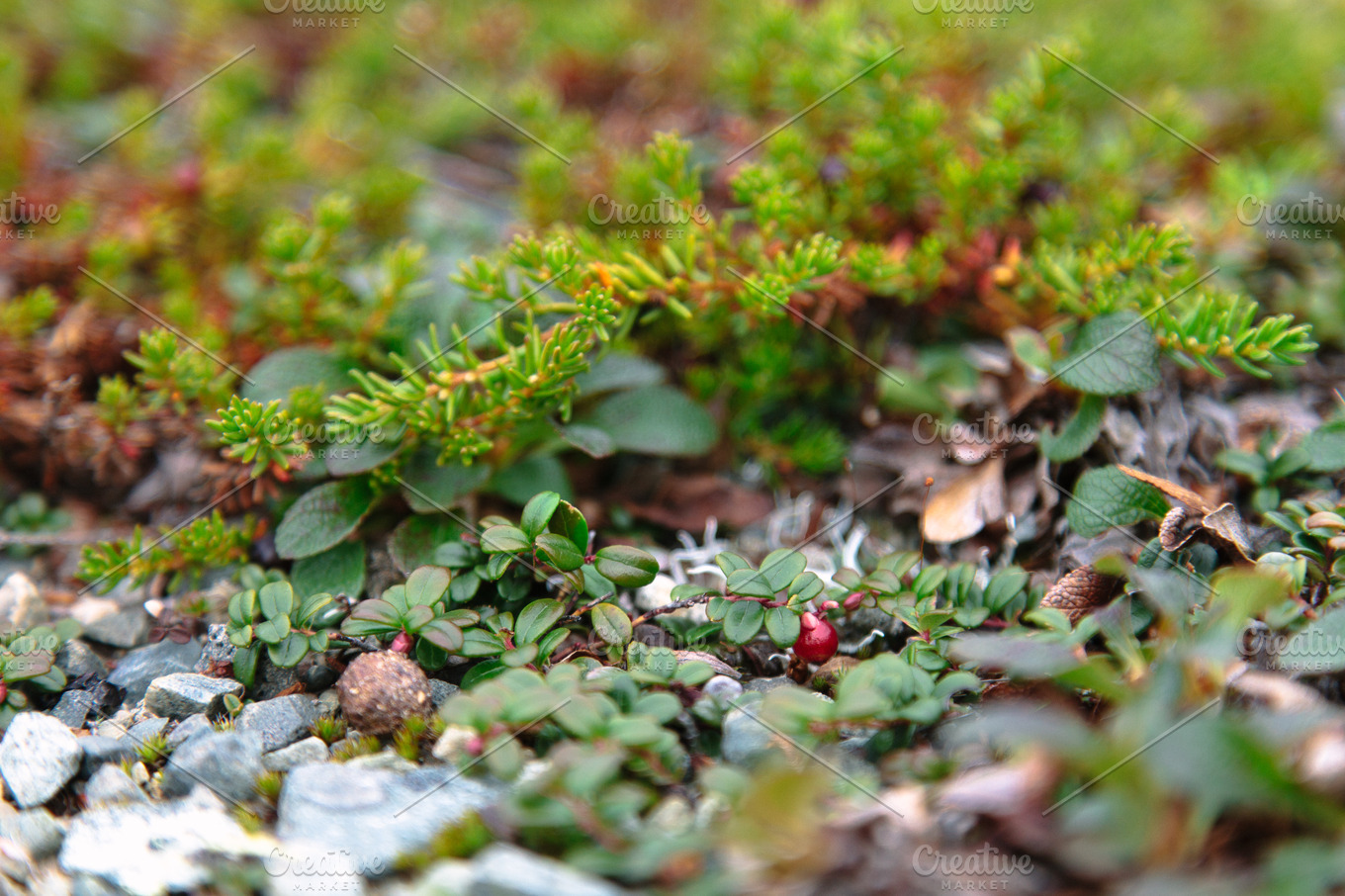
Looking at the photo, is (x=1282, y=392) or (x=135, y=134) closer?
(x=1282, y=392)

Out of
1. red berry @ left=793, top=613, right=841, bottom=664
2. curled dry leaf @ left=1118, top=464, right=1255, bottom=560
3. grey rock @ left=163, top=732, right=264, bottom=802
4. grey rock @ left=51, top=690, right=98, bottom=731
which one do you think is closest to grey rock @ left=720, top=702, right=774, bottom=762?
red berry @ left=793, top=613, right=841, bottom=664

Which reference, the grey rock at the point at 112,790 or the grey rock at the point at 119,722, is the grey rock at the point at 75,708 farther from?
the grey rock at the point at 112,790

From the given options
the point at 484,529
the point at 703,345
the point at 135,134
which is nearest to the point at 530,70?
the point at 135,134

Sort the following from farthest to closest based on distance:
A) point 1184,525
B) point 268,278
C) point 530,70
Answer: point 530,70 → point 268,278 → point 1184,525

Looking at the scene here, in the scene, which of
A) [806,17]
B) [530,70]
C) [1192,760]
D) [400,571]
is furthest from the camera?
[530,70]

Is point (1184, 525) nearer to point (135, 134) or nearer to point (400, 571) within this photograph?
point (400, 571)

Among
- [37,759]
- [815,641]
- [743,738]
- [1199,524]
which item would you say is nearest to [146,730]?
[37,759]

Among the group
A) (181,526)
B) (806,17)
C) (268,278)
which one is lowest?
(181,526)
